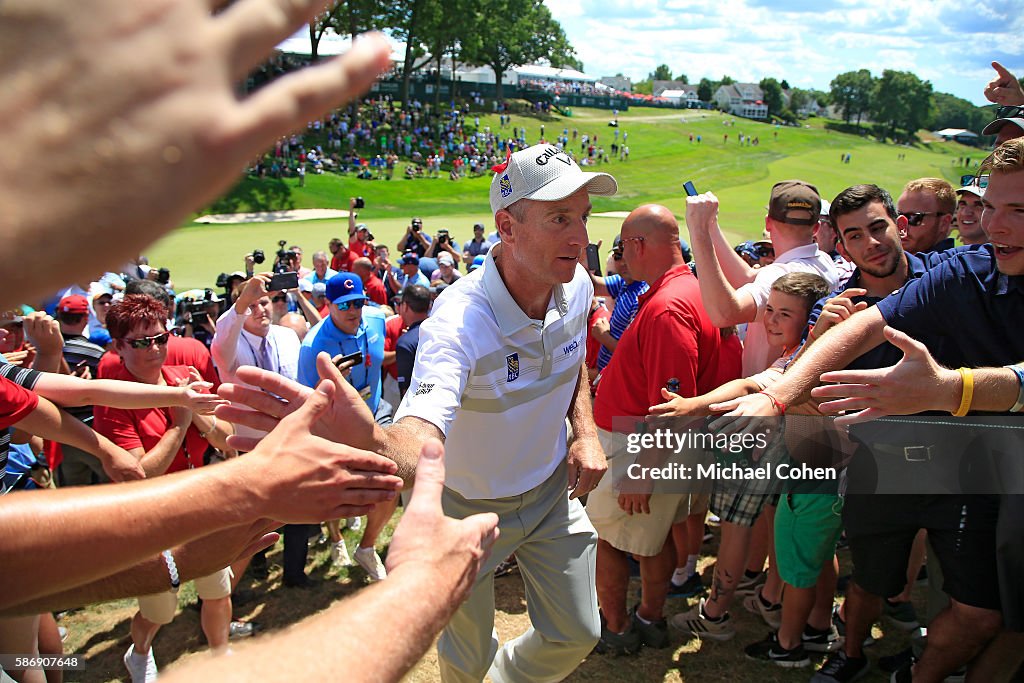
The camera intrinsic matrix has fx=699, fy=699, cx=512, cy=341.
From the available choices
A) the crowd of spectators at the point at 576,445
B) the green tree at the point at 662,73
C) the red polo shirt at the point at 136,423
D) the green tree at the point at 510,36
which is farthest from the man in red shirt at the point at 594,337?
the green tree at the point at 662,73

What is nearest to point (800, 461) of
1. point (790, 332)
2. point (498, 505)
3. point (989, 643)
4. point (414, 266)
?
point (790, 332)

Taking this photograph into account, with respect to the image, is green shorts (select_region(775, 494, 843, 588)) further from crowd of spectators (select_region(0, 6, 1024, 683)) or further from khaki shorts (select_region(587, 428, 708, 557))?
khaki shorts (select_region(587, 428, 708, 557))

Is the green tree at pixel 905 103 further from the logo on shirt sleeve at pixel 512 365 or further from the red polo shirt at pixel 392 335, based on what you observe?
the logo on shirt sleeve at pixel 512 365

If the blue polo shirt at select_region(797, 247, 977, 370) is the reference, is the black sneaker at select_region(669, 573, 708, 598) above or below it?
below

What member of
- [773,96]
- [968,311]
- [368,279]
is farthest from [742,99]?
[968,311]

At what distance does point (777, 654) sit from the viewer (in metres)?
4.20

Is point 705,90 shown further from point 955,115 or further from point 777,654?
point 777,654

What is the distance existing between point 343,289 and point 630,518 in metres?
2.79

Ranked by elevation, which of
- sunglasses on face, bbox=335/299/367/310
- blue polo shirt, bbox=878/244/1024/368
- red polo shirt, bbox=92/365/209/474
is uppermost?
blue polo shirt, bbox=878/244/1024/368

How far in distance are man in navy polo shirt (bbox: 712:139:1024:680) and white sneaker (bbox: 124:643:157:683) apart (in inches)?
145

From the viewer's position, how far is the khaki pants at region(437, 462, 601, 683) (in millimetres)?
3535

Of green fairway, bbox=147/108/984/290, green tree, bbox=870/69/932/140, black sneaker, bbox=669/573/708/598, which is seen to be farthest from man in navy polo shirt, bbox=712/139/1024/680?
green tree, bbox=870/69/932/140

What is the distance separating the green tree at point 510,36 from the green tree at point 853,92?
44.6m

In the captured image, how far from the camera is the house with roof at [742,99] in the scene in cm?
10575
